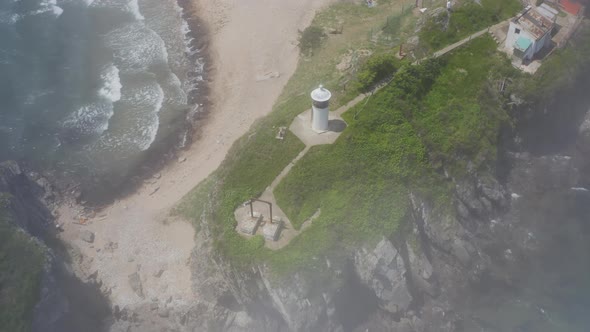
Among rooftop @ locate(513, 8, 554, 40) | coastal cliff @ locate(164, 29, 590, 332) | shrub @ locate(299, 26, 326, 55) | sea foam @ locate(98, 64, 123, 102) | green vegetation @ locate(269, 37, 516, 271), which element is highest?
rooftop @ locate(513, 8, 554, 40)

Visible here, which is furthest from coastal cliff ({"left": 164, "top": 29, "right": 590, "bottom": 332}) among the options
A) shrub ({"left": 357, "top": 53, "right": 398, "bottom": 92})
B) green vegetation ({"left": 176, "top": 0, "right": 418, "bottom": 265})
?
shrub ({"left": 357, "top": 53, "right": 398, "bottom": 92})

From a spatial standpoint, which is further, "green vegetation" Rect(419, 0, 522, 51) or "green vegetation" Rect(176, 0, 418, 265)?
"green vegetation" Rect(419, 0, 522, 51)

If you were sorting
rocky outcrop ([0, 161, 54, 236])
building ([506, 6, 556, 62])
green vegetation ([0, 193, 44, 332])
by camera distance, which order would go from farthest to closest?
building ([506, 6, 556, 62]) → rocky outcrop ([0, 161, 54, 236]) → green vegetation ([0, 193, 44, 332])

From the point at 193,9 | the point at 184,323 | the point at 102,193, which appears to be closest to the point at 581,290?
the point at 184,323

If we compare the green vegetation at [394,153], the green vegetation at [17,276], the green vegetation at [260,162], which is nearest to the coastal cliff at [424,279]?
the green vegetation at [394,153]

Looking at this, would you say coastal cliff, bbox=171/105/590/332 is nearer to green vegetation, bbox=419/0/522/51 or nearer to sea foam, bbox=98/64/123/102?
green vegetation, bbox=419/0/522/51

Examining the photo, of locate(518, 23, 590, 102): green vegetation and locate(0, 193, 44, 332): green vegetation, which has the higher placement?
locate(518, 23, 590, 102): green vegetation

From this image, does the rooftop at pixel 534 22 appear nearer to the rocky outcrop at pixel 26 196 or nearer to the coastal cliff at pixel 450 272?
the coastal cliff at pixel 450 272

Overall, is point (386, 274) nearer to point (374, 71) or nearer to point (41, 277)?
point (374, 71)
